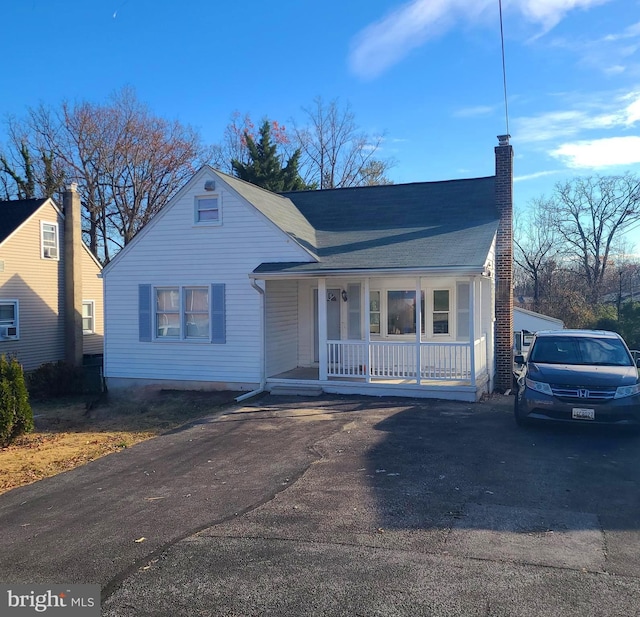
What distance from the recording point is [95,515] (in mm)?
6078

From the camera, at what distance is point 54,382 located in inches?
662

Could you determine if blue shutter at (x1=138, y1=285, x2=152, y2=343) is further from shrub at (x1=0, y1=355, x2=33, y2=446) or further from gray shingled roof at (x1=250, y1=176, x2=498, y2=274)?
shrub at (x1=0, y1=355, x2=33, y2=446)

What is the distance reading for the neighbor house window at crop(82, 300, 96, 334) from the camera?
23.5m

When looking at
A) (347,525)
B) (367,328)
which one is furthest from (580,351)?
(347,525)

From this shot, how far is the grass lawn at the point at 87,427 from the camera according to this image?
27.9 feet

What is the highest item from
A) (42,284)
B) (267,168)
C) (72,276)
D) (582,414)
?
(267,168)

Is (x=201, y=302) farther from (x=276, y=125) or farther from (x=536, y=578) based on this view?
(x=276, y=125)

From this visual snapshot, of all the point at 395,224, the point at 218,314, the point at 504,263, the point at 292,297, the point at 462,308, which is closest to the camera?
the point at 462,308

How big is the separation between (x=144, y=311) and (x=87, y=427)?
14.0 ft

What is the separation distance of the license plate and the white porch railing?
321 cm

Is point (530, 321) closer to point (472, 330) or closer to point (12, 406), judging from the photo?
point (472, 330)

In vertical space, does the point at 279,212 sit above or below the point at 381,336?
above
